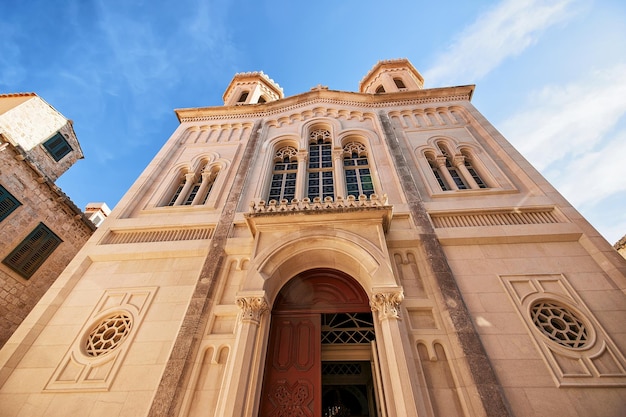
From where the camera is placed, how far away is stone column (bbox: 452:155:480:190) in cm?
871

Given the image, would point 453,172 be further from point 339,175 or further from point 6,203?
point 6,203

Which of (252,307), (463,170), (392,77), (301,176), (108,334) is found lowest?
(108,334)

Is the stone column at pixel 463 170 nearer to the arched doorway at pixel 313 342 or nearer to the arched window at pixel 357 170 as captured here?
the arched window at pixel 357 170

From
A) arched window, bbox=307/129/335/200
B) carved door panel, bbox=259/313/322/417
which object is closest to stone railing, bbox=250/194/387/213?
arched window, bbox=307/129/335/200

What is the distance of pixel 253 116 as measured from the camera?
13.6m

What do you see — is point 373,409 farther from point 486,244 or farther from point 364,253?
point 486,244

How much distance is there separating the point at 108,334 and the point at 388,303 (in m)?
6.28

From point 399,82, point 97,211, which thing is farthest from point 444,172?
point 97,211

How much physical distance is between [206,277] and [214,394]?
2504 mm

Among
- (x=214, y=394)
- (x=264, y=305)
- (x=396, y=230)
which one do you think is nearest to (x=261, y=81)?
(x=396, y=230)

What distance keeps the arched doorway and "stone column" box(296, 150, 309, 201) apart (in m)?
3.12

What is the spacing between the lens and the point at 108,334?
613 cm

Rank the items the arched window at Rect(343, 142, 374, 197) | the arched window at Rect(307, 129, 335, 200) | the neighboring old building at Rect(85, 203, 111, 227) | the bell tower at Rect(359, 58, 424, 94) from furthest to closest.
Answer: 1. the neighboring old building at Rect(85, 203, 111, 227)
2. the bell tower at Rect(359, 58, 424, 94)
3. the arched window at Rect(307, 129, 335, 200)
4. the arched window at Rect(343, 142, 374, 197)

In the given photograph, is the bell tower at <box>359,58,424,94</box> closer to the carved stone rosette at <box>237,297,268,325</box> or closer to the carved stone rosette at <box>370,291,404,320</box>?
the carved stone rosette at <box>370,291,404,320</box>
